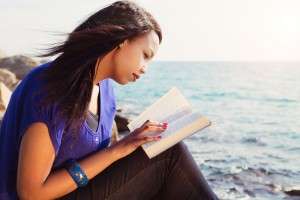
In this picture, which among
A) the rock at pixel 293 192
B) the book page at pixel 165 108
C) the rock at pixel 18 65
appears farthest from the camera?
the rock at pixel 18 65

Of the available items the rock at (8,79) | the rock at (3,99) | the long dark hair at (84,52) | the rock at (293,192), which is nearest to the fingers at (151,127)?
the long dark hair at (84,52)

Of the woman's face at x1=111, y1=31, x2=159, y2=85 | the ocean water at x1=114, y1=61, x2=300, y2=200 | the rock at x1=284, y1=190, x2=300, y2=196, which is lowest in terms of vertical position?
the ocean water at x1=114, y1=61, x2=300, y2=200

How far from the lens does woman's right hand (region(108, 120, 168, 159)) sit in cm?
234

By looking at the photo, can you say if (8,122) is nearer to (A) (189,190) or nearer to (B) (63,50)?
(B) (63,50)

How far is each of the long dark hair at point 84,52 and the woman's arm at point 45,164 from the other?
13 cm

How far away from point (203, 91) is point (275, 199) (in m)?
20.4

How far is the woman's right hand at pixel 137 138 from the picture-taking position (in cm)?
234

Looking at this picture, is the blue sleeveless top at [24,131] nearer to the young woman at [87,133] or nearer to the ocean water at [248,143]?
the young woman at [87,133]

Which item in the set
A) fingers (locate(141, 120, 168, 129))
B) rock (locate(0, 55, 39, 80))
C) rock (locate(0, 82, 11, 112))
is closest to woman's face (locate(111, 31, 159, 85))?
fingers (locate(141, 120, 168, 129))

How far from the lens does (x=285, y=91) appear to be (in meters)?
27.0

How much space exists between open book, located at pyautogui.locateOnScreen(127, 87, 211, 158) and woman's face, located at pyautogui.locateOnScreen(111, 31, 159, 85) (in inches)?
8.9

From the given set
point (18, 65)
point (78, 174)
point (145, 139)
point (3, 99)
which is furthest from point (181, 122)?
point (18, 65)

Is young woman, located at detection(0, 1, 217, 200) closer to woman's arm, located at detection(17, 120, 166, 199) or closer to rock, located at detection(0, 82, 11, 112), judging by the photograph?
woman's arm, located at detection(17, 120, 166, 199)

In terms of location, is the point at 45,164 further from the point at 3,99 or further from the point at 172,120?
the point at 3,99
